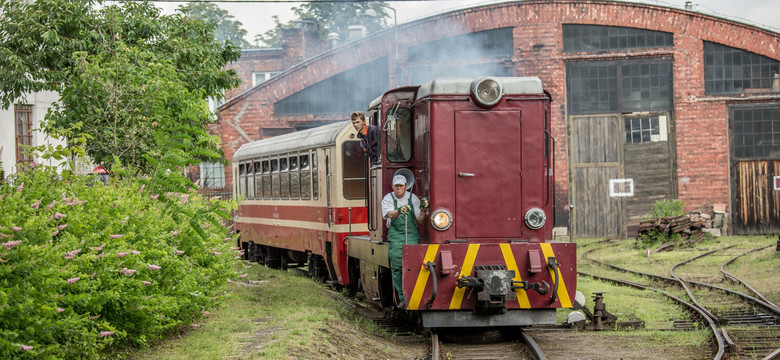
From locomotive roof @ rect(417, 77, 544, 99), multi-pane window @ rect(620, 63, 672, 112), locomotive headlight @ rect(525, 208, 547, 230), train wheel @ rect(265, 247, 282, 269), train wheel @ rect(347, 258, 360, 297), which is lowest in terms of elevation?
train wheel @ rect(265, 247, 282, 269)

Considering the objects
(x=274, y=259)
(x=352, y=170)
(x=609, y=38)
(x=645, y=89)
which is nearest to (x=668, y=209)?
(x=645, y=89)

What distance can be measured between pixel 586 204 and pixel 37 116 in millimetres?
17045

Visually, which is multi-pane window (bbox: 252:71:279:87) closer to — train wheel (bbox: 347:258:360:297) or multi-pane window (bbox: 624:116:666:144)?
multi-pane window (bbox: 624:116:666:144)

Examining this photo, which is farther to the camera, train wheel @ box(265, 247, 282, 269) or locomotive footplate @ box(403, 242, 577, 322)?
train wheel @ box(265, 247, 282, 269)

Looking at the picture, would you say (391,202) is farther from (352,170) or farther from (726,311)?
(726,311)

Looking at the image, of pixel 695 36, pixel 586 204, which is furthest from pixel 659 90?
pixel 586 204

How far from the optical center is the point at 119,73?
1184 centimetres

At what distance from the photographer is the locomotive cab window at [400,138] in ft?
35.1

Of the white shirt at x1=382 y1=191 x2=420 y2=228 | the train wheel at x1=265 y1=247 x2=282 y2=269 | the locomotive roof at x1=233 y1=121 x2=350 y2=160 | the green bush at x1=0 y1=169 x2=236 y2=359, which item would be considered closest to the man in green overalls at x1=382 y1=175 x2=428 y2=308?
the white shirt at x1=382 y1=191 x2=420 y2=228

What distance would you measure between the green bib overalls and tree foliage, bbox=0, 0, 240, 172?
8.05 ft

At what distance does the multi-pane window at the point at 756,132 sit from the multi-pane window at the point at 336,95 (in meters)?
11.6

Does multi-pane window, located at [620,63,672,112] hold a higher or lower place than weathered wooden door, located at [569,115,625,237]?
higher

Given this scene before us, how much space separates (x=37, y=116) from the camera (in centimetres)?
1947

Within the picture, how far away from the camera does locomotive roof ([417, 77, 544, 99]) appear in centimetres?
1016
